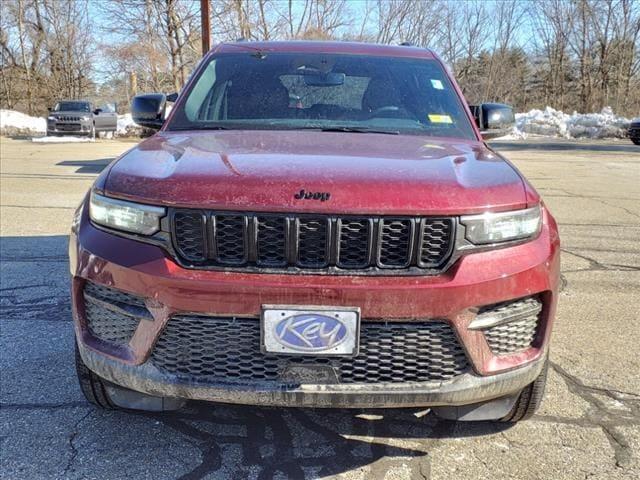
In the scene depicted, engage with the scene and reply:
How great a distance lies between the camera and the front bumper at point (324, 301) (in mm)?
1999

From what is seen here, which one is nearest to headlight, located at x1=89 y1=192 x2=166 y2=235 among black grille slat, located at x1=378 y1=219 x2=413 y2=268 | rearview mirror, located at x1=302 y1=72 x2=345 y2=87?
black grille slat, located at x1=378 y1=219 x2=413 y2=268

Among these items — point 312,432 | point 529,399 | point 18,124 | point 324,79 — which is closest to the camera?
point 529,399

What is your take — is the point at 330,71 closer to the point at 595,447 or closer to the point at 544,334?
the point at 544,334

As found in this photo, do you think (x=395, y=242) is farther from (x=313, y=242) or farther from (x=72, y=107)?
(x=72, y=107)

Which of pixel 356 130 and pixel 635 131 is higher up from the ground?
pixel 356 130

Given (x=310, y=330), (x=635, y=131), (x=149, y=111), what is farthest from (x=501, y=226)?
(x=635, y=131)

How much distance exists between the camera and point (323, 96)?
3.37 m

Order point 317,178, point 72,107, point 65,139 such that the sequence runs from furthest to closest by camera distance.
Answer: point 72,107 < point 65,139 < point 317,178

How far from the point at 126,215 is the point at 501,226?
1.40 meters

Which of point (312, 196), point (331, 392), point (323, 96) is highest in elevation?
point (323, 96)

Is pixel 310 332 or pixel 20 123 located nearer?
pixel 310 332

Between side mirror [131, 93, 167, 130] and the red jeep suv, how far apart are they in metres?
1.44

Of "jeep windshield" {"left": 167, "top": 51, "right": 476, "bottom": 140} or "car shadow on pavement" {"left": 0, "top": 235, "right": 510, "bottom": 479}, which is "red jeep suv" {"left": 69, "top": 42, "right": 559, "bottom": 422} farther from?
"jeep windshield" {"left": 167, "top": 51, "right": 476, "bottom": 140}

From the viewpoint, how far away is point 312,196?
2.03 metres
